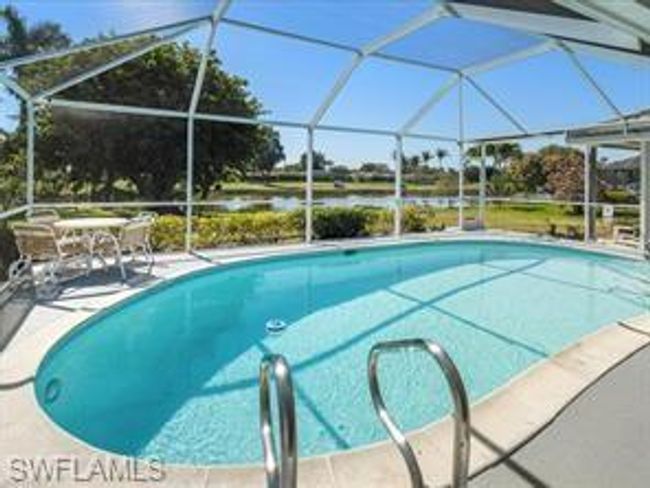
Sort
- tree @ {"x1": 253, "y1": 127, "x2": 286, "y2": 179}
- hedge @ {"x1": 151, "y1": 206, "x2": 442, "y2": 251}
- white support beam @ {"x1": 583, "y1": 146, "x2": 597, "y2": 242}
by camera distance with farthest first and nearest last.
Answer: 1. tree @ {"x1": 253, "y1": 127, "x2": 286, "y2": 179}
2. white support beam @ {"x1": 583, "y1": 146, "x2": 597, "y2": 242}
3. hedge @ {"x1": 151, "y1": 206, "x2": 442, "y2": 251}

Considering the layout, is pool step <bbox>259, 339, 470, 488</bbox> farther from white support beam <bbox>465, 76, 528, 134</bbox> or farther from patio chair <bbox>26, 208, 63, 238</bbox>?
white support beam <bbox>465, 76, 528, 134</bbox>

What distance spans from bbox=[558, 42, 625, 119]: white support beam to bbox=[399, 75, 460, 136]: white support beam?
3021 mm

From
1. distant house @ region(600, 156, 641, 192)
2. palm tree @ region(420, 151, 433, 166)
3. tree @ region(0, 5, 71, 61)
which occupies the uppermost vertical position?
tree @ region(0, 5, 71, 61)

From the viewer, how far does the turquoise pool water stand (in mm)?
4594

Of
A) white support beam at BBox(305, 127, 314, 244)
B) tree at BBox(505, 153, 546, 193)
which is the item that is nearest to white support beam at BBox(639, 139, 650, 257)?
tree at BBox(505, 153, 546, 193)

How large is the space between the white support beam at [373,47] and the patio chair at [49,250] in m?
6.08

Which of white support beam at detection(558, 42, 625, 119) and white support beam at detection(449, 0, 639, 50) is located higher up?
white support beam at detection(558, 42, 625, 119)

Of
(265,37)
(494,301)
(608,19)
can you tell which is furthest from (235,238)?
(608,19)

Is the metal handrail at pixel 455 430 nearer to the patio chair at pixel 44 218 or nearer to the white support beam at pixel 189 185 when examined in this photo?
the patio chair at pixel 44 218

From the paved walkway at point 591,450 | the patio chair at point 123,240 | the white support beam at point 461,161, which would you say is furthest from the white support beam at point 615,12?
the white support beam at point 461,161

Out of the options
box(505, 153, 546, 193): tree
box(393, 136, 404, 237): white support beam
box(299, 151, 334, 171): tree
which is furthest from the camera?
box(505, 153, 546, 193): tree

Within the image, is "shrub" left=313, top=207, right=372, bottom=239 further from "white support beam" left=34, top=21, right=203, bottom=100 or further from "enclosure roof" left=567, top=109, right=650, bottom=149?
"white support beam" left=34, top=21, right=203, bottom=100

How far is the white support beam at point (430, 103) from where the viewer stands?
14508mm

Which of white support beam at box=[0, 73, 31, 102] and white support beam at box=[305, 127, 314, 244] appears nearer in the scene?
white support beam at box=[0, 73, 31, 102]
